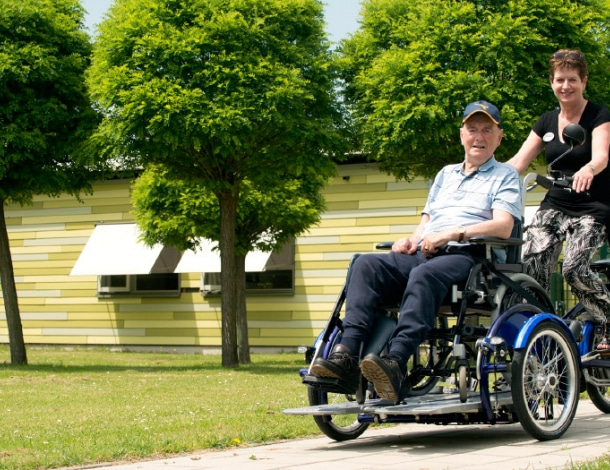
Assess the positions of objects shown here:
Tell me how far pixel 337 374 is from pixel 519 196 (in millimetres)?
1511

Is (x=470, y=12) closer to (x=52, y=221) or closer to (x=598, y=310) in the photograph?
(x=598, y=310)

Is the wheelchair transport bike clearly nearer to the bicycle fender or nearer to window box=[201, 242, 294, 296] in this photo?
the bicycle fender

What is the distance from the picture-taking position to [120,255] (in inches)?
972

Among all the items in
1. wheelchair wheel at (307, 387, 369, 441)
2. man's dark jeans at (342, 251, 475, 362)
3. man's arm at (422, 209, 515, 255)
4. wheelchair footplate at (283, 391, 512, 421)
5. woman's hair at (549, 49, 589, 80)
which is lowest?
wheelchair wheel at (307, 387, 369, 441)

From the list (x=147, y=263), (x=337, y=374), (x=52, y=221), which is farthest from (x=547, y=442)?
(x=52, y=221)

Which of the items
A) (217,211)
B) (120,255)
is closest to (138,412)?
(217,211)

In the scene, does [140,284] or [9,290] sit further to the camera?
[140,284]

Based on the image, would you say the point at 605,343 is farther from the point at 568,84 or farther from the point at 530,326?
the point at 568,84

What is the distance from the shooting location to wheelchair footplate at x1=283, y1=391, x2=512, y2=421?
5.12 meters

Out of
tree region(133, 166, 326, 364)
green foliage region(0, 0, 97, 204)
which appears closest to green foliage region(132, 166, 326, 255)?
tree region(133, 166, 326, 364)

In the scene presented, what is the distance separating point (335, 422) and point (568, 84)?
2.55 meters

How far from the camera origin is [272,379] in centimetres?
1316

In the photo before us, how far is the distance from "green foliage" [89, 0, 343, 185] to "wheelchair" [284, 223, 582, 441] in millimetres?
9393

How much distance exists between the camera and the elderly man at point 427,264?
520cm
